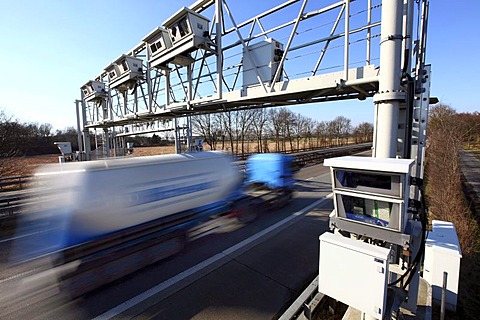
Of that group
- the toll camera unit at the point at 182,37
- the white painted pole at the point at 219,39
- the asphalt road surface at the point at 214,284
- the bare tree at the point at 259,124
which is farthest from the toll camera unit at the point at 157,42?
the bare tree at the point at 259,124

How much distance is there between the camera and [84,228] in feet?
15.2

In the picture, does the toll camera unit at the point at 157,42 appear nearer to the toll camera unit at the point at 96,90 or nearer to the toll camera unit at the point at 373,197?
the toll camera unit at the point at 373,197

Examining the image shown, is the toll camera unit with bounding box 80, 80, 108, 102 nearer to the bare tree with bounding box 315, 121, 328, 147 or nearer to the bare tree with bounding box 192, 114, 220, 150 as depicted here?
the bare tree with bounding box 192, 114, 220, 150

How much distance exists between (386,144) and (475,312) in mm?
4131

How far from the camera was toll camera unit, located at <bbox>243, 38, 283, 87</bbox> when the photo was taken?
7.47m

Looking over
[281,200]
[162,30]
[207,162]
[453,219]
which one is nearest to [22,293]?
[207,162]

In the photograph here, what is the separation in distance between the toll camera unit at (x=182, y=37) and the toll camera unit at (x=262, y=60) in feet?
5.45

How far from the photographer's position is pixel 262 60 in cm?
769

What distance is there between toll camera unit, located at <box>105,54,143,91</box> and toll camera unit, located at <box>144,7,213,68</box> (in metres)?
3.70

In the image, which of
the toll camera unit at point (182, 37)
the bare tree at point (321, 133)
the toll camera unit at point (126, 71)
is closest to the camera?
the toll camera unit at point (182, 37)

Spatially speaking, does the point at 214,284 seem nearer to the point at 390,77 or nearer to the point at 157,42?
the point at 390,77

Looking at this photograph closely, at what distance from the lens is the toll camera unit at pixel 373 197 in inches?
91.3

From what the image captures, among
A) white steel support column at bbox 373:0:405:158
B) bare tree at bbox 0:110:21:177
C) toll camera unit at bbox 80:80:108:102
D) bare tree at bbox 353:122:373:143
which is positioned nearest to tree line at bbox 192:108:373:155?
toll camera unit at bbox 80:80:108:102

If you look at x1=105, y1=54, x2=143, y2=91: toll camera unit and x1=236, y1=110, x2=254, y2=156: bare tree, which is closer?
x1=105, y1=54, x2=143, y2=91: toll camera unit
